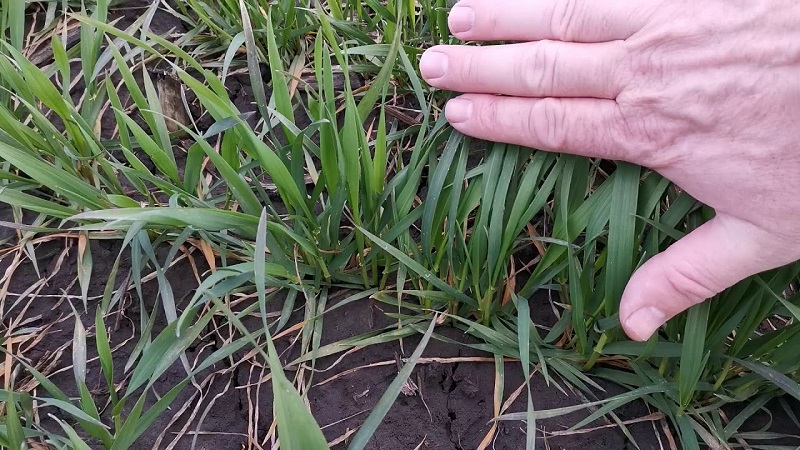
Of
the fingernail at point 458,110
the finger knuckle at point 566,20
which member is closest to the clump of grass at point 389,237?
the fingernail at point 458,110

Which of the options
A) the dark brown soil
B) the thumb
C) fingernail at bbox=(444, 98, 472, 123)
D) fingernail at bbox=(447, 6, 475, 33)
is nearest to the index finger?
fingernail at bbox=(447, 6, 475, 33)

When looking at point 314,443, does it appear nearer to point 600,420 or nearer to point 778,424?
point 600,420

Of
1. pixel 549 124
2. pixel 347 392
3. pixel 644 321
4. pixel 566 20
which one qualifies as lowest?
pixel 347 392

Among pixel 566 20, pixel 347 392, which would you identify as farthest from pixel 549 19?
pixel 347 392

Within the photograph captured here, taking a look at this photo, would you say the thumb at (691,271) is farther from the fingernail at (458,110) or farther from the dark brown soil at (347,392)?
the fingernail at (458,110)

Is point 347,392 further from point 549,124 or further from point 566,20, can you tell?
point 566,20

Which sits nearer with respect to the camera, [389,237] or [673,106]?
[673,106]

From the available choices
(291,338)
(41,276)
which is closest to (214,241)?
(291,338)

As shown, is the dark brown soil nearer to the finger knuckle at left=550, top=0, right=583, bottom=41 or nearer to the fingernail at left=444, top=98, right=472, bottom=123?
the fingernail at left=444, top=98, right=472, bottom=123
